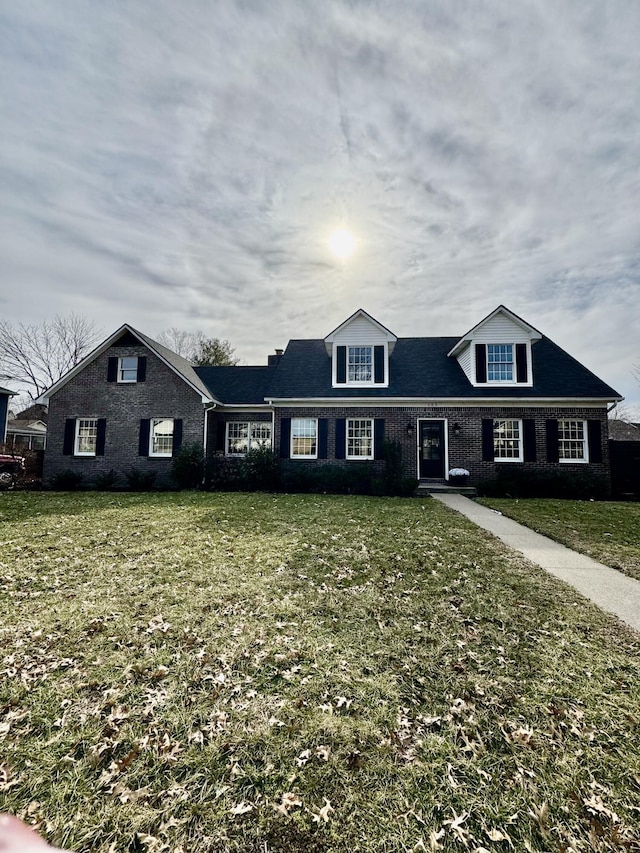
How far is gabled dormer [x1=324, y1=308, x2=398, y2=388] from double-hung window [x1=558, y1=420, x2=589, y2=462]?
7.14 metres

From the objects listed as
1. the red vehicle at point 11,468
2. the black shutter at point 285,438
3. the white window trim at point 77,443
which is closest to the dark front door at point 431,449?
the black shutter at point 285,438

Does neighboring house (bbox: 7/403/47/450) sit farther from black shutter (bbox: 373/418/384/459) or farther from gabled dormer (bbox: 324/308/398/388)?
black shutter (bbox: 373/418/384/459)

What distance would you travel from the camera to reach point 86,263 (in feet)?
43.5

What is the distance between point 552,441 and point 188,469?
14451 mm

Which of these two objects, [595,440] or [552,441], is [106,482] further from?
[595,440]

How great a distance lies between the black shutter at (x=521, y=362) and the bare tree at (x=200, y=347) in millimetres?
23500

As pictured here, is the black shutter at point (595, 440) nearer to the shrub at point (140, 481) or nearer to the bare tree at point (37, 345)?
the shrub at point (140, 481)

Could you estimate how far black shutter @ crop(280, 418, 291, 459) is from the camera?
1545 cm

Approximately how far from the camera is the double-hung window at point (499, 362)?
15.3 m

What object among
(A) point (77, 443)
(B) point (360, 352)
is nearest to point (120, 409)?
(A) point (77, 443)

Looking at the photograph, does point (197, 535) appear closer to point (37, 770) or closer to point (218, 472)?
point (37, 770)

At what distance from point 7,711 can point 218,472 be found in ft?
40.8

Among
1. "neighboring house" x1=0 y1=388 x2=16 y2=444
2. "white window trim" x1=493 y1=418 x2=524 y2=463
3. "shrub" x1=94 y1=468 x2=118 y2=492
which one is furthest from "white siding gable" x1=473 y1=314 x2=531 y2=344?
"neighboring house" x1=0 y1=388 x2=16 y2=444

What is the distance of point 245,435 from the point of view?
17125mm
